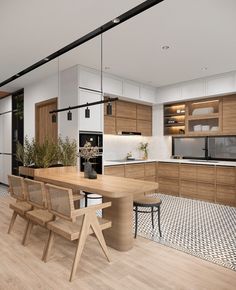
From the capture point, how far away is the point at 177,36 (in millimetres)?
3395

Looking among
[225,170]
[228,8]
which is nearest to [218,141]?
[225,170]

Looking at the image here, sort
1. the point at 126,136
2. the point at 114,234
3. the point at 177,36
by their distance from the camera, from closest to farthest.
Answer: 1. the point at 114,234
2. the point at 177,36
3. the point at 126,136

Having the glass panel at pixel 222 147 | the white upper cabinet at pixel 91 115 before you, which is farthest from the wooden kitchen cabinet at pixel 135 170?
the glass panel at pixel 222 147

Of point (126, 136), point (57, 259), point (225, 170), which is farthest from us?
point (126, 136)

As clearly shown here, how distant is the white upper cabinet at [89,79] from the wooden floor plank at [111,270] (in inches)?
120

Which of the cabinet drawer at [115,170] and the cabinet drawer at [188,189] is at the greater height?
Answer: the cabinet drawer at [115,170]

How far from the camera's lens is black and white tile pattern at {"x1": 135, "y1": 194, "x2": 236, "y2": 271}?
2.85 m

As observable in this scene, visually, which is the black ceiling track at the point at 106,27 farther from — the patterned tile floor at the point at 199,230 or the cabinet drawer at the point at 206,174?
the cabinet drawer at the point at 206,174

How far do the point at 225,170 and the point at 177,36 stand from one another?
310 centimetres

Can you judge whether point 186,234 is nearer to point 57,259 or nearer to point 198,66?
point 57,259

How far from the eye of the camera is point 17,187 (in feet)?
10.5

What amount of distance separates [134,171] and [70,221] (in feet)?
11.2

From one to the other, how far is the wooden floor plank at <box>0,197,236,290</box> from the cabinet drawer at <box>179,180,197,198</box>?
9.06ft

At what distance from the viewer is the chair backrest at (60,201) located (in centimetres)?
230
